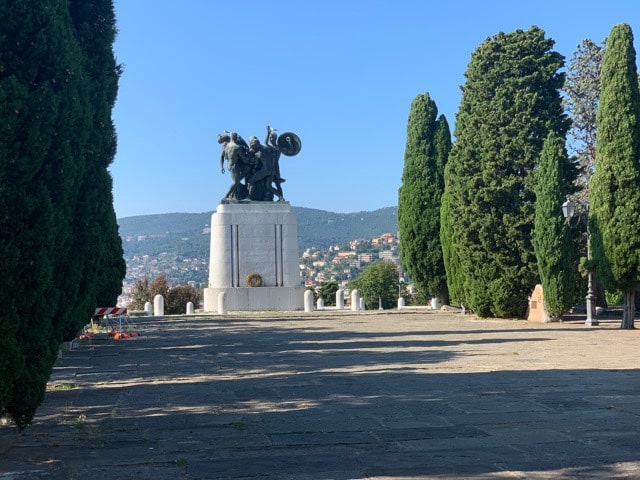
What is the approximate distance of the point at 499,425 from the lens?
7.06 metres

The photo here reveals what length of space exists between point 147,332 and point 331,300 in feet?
125

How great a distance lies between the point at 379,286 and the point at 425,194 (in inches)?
1243

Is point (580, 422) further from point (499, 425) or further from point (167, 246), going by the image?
point (167, 246)

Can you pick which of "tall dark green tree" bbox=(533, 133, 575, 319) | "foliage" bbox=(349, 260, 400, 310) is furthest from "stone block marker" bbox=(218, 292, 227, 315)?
"foliage" bbox=(349, 260, 400, 310)

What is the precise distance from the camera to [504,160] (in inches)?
1033

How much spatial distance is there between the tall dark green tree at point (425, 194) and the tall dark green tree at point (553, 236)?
1121 centimetres

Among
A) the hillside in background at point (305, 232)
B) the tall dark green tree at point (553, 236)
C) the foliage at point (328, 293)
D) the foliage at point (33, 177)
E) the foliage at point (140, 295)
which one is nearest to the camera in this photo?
the foliage at point (33, 177)

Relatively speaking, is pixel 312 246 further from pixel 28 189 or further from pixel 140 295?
pixel 28 189

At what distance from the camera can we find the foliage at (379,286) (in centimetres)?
6519

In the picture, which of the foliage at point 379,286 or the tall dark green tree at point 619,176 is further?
the foliage at point 379,286

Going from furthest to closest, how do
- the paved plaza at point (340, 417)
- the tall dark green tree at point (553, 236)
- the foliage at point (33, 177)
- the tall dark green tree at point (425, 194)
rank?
the tall dark green tree at point (425, 194), the tall dark green tree at point (553, 236), the foliage at point (33, 177), the paved plaza at point (340, 417)

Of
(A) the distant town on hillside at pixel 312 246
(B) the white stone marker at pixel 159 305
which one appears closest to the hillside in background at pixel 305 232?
(A) the distant town on hillside at pixel 312 246

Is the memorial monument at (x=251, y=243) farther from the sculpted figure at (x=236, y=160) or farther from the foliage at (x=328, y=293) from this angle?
the foliage at (x=328, y=293)

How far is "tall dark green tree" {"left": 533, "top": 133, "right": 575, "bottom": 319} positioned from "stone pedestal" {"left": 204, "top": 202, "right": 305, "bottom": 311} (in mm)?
19180
